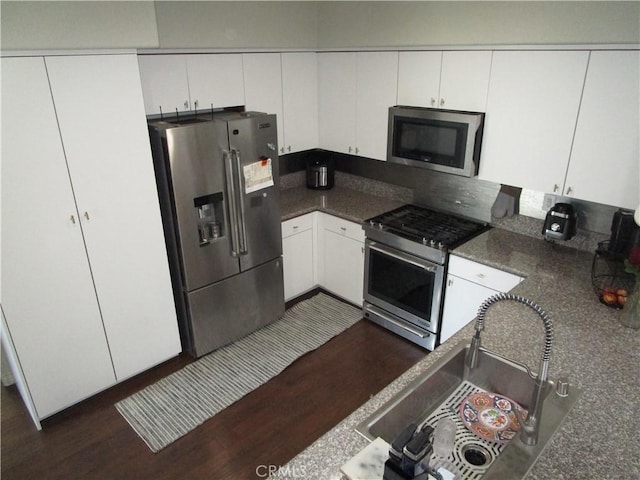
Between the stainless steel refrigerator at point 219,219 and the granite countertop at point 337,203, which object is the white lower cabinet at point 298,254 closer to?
the granite countertop at point 337,203

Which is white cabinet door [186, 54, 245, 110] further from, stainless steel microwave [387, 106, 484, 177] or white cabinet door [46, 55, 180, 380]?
stainless steel microwave [387, 106, 484, 177]

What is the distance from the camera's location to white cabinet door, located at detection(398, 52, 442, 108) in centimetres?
301

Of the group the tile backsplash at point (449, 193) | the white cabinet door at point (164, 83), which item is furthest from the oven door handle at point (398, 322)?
the white cabinet door at point (164, 83)

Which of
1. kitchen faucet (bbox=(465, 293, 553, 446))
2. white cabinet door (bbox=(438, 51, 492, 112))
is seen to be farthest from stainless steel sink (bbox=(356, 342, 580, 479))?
white cabinet door (bbox=(438, 51, 492, 112))

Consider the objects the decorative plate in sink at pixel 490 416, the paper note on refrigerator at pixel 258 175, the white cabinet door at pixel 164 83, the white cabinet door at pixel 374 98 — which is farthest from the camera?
the white cabinet door at pixel 374 98

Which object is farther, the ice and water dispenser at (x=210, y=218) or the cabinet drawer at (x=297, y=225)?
the cabinet drawer at (x=297, y=225)

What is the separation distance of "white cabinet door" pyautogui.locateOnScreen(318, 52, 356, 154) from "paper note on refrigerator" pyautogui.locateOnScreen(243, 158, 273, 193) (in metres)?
0.88

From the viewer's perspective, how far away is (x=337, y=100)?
146 inches

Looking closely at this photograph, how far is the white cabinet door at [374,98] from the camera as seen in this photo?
328cm

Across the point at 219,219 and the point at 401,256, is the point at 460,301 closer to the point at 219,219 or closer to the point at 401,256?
the point at 401,256

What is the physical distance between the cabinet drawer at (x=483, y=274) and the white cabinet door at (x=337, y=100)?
1.34 meters

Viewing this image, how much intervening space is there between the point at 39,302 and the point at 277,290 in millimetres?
1654

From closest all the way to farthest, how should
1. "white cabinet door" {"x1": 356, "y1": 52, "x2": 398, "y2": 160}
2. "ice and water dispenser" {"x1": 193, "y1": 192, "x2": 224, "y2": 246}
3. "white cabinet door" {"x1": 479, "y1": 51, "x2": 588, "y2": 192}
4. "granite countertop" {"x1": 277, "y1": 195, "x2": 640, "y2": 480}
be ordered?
"granite countertop" {"x1": 277, "y1": 195, "x2": 640, "y2": 480} → "white cabinet door" {"x1": 479, "y1": 51, "x2": 588, "y2": 192} → "ice and water dispenser" {"x1": 193, "y1": 192, "x2": 224, "y2": 246} → "white cabinet door" {"x1": 356, "y1": 52, "x2": 398, "y2": 160}

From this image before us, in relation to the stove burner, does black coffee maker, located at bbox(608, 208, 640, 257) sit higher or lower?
higher
